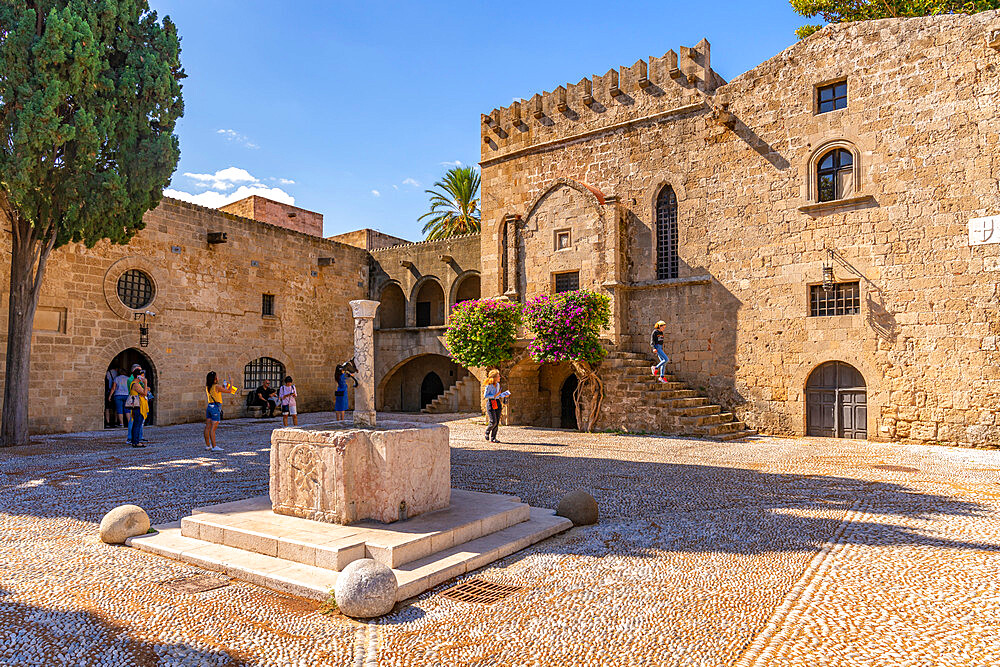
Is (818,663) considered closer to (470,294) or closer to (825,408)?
(825,408)

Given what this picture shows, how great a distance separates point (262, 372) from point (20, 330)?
756 centimetres

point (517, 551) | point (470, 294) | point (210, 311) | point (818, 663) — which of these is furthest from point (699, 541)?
point (470, 294)

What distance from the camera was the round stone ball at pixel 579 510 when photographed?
19.9 ft

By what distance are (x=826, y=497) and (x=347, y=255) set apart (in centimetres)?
1837

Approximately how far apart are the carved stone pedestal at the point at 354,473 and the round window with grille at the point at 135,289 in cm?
1230

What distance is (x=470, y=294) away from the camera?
22.6m

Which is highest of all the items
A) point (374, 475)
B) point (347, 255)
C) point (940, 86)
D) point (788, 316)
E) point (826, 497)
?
point (940, 86)

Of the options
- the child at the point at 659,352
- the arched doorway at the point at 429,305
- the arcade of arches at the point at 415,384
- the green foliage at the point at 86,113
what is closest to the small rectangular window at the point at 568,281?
the child at the point at 659,352

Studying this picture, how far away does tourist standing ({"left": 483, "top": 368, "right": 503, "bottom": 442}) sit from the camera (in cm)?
1313

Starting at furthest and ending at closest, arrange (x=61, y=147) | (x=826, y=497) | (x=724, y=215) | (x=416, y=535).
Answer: (x=724, y=215) < (x=61, y=147) < (x=826, y=497) < (x=416, y=535)

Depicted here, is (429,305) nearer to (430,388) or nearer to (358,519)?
(430,388)

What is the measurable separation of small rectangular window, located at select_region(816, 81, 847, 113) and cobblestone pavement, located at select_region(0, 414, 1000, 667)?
29.0 feet

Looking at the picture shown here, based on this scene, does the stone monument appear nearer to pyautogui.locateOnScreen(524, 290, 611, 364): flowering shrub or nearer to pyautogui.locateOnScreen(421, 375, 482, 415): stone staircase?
pyautogui.locateOnScreen(524, 290, 611, 364): flowering shrub

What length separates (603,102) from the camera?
669 inches
